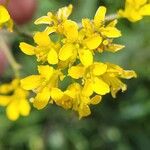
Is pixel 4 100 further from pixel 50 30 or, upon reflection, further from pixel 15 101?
pixel 50 30

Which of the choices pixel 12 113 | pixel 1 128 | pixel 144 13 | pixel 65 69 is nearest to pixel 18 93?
pixel 12 113

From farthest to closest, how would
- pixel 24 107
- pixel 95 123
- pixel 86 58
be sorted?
pixel 95 123 < pixel 24 107 < pixel 86 58

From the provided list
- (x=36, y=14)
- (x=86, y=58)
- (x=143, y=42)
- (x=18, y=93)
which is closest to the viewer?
(x=86, y=58)

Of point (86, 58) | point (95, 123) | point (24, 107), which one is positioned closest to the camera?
point (86, 58)

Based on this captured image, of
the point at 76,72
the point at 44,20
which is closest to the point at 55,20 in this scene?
the point at 44,20

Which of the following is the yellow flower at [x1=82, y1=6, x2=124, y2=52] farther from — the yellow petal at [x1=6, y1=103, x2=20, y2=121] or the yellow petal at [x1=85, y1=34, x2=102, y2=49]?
the yellow petal at [x1=6, y1=103, x2=20, y2=121]

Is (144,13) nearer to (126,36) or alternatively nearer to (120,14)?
(120,14)
